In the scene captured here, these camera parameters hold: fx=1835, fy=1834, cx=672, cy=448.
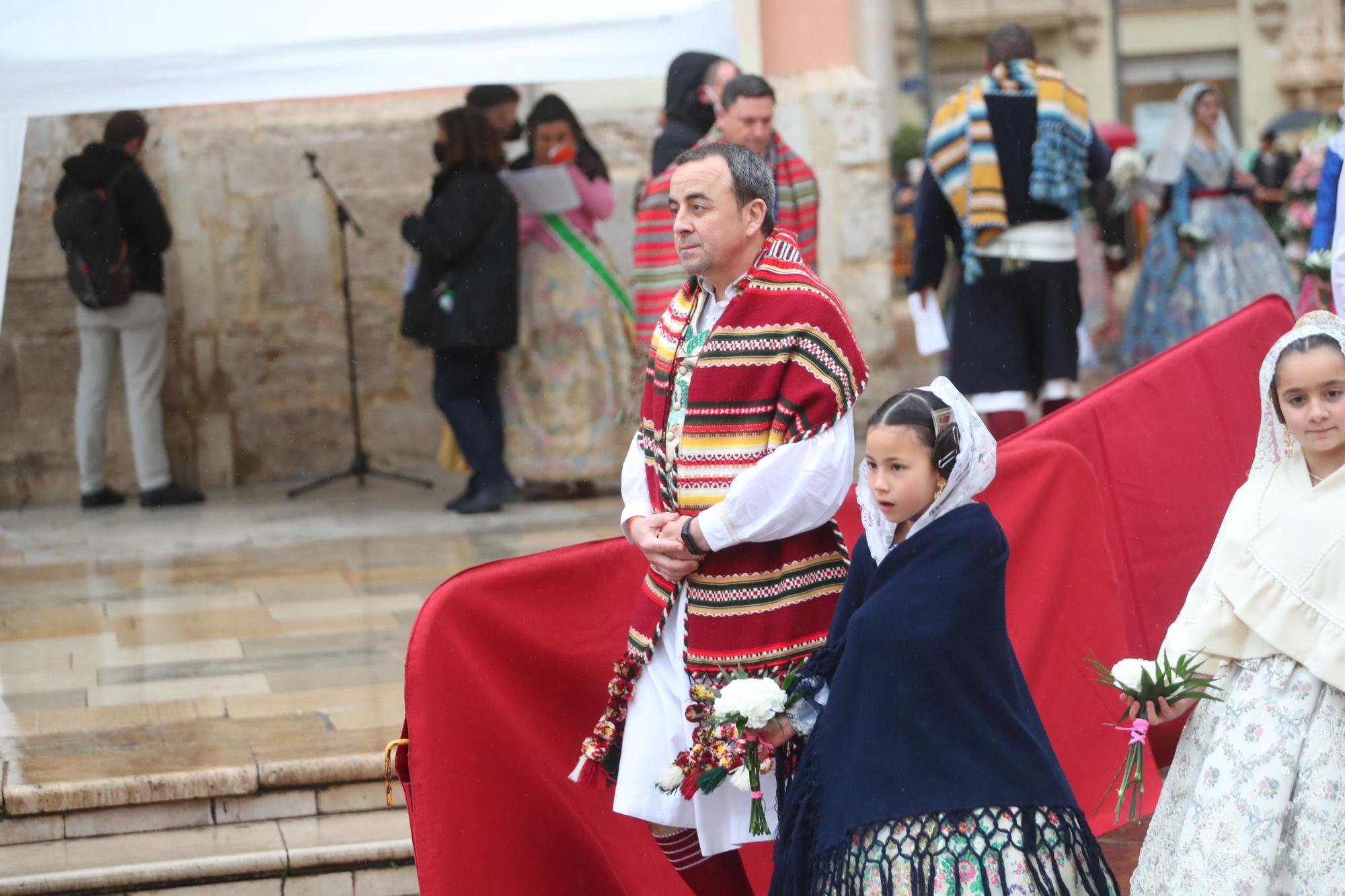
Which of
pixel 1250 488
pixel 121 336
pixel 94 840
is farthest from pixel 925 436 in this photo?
pixel 121 336

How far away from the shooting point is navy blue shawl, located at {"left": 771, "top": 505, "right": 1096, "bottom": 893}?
3211 millimetres

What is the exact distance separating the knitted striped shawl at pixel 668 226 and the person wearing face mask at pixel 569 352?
5.56 feet

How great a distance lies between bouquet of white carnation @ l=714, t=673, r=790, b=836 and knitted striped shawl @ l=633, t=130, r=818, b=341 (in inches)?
154

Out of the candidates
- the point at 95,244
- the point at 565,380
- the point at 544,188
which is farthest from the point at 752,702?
the point at 95,244

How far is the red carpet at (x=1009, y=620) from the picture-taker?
3.85 m

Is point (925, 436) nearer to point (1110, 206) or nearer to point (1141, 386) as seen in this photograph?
point (1141, 386)

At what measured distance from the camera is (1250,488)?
3600 mm

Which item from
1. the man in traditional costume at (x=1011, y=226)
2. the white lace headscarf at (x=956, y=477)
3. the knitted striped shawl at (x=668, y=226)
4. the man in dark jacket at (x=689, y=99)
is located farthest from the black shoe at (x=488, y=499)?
the white lace headscarf at (x=956, y=477)

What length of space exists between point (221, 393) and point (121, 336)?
85 cm

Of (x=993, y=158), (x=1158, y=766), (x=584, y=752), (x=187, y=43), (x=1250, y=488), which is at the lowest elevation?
(x=1158, y=766)

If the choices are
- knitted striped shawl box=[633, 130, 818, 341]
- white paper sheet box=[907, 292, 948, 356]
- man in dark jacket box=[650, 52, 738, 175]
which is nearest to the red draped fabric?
white paper sheet box=[907, 292, 948, 356]

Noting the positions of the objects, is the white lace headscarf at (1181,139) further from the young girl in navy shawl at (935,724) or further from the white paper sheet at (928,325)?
the young girl in navy shawl at (935,724)

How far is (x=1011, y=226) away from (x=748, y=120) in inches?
60.7

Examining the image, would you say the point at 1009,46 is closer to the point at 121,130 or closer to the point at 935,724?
the point at 121,130
